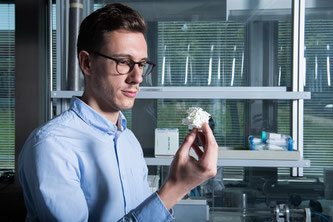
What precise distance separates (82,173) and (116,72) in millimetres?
312

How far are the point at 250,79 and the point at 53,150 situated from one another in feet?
4.61

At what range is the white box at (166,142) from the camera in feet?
5.99

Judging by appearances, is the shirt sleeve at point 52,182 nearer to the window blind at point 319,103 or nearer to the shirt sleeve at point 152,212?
the shirt sleeve at point 152,212

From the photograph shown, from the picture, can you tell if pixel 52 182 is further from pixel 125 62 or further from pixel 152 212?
pixel 125 62

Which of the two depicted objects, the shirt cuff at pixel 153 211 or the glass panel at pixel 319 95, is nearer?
the shirt cuff at pixel 153 211

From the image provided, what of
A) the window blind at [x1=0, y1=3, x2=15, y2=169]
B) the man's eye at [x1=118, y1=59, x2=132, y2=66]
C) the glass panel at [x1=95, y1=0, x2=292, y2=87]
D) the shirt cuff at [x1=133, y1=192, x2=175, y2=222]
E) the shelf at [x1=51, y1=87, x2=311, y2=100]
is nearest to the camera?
the shirt cuff at [x1=133, y1=192, x2=175, y2=222]

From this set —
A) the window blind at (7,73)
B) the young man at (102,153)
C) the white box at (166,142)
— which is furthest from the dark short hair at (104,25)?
the window blind at (7,73)

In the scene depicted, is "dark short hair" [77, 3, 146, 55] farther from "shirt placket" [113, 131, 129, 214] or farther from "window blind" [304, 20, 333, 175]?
"window blind" [304, 20, 333, 175]

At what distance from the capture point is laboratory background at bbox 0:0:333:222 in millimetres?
1835

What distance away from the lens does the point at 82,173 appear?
3.06 ft

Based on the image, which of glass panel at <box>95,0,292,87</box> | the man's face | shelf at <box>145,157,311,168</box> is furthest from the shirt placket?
glass panel at <box>95,0,292,87</box>

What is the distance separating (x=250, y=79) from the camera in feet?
6.46

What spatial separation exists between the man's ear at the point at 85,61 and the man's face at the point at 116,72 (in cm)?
3

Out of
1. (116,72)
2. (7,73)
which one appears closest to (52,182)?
(116,72)
